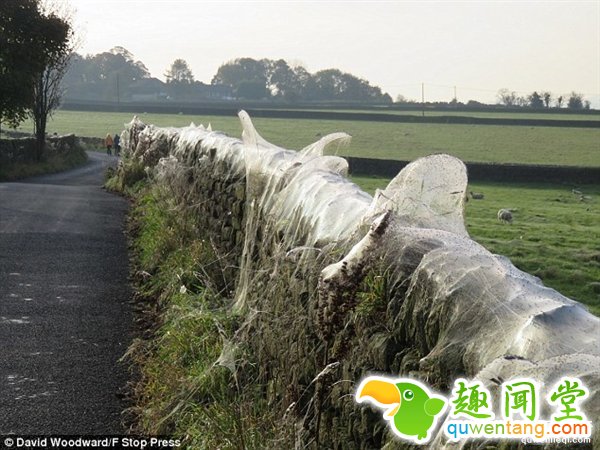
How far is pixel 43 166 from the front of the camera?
36969mm

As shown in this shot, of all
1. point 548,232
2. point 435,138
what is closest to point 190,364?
point 548,232

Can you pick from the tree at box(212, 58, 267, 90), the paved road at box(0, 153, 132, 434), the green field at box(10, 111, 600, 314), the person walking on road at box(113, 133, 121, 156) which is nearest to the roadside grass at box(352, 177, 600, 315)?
the green field at box(10, 111, 600, 314)

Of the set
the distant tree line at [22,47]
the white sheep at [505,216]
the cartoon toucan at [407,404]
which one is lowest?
the white sheep at [505,216]

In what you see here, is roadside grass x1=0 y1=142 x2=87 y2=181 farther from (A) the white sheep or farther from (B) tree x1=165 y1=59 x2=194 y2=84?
(B) tree x1=165 y1=59 x2=194 y2=84

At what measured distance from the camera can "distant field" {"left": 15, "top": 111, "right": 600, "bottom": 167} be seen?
50562 mm

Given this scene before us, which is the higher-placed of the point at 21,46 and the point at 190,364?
the point at 21,46

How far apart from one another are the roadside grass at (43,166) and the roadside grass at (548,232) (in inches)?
475

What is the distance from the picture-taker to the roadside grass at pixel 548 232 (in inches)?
555

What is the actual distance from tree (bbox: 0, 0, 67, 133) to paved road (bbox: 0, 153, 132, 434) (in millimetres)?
12559

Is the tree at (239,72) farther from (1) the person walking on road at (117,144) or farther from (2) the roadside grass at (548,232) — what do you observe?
(2) the roadside grass at (548,232)

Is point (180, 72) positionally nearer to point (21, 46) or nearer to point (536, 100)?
point (536, 100)

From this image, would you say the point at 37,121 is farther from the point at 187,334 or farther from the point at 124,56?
the point at 124,56

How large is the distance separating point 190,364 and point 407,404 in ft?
11.3

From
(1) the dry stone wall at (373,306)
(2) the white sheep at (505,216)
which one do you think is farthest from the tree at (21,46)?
(1) the dry stone wall at (373,306)
